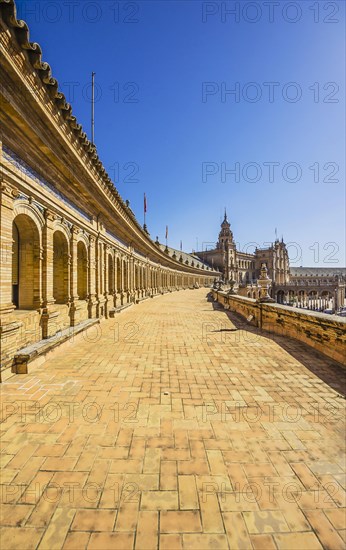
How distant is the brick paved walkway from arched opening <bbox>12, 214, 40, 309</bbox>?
2.17 metres

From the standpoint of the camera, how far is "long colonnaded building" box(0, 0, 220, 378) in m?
4.92

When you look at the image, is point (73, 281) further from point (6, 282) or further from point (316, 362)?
point (316, 362)

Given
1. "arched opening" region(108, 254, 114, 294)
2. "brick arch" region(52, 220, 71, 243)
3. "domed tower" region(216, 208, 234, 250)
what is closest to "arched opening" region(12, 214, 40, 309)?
"brick arch" region(52, 220, 71, 243)

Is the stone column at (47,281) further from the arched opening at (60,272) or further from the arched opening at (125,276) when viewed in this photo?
the arched opening at (125,276)

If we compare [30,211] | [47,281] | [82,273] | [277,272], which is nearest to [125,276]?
[82,273]

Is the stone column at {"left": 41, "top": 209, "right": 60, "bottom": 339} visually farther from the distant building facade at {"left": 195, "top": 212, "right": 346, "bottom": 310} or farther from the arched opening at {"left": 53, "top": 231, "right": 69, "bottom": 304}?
the distant building facade at {"left": 195, "top": 212, "right": 346, "bottom": 310}

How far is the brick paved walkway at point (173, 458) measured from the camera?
1989 mm

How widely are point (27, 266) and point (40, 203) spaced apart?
5.68 feet

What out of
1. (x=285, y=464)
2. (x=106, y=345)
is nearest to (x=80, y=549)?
(x=285, y=464)

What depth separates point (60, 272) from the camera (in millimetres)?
8586

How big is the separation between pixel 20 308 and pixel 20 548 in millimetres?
5681

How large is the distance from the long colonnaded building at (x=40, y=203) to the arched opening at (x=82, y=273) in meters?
0.04

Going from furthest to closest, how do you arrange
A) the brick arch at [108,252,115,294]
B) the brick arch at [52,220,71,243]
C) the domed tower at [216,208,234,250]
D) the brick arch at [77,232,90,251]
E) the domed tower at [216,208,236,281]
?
the domed tower at [216,208,234,250] < the domed tower at [216,208,236,281] < the brick arch at [108,252,115,294] < the brick arch at [77,232,90,251] < the brick arch at [52,220,71,243]

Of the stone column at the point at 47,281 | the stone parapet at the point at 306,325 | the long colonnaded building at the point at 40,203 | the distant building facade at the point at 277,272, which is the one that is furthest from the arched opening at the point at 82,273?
the distant building facade at the point at 277,272
